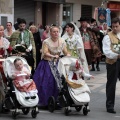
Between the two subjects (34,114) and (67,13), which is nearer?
(34,114)

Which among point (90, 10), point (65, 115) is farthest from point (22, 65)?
point (90, 10)

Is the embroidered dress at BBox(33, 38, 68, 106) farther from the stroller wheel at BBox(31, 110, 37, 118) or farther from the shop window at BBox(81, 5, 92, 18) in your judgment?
the shop window at BBox(81, 5, 92, 18)

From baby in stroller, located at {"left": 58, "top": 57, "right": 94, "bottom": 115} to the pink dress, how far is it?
72 cm

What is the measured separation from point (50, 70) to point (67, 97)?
2.90ft

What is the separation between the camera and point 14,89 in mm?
8781

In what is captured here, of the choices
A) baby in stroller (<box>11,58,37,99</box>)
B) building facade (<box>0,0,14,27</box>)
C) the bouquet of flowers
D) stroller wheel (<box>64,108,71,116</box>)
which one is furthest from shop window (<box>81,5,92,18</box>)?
baby in stroller (<box>11,58,37,99</box>)

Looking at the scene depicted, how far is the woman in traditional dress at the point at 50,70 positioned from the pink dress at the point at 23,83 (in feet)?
2.95

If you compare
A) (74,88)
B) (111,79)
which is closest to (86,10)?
(111,79)

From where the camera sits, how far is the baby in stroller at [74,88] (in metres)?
9.15

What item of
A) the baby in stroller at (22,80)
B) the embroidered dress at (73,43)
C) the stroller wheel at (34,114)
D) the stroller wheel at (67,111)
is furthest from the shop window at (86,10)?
the stroller wheel at (34,114)

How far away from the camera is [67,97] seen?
30.3 feet

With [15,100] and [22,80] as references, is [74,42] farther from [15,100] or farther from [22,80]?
[15,100]

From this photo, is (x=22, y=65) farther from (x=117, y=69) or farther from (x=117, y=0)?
(x=117, y=0)

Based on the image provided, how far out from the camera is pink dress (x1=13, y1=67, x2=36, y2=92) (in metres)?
8.76
